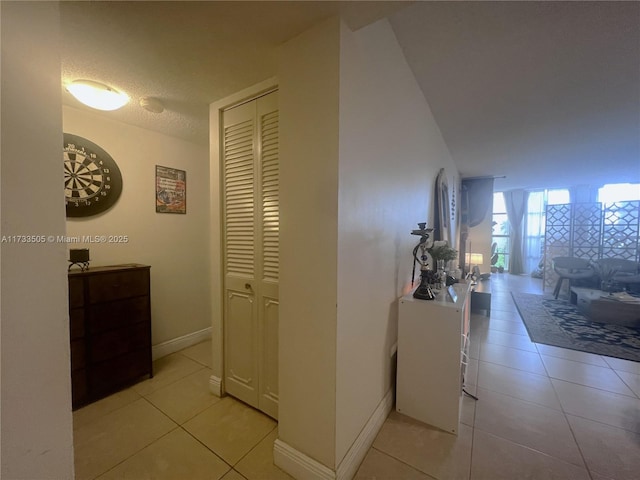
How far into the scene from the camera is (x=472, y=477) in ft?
3.91

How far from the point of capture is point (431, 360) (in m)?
1.52

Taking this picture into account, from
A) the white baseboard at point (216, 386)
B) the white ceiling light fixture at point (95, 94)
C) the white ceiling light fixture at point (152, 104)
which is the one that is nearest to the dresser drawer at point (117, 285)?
the white baseboard at point (216, 386)

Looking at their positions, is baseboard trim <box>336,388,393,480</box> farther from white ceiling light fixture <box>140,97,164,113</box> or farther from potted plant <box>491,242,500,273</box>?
potted plant <box>491,242,500,273</box>

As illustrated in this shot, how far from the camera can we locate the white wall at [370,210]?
1.11 metres

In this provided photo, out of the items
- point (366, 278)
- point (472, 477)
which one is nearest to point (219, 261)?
point (366, 278)

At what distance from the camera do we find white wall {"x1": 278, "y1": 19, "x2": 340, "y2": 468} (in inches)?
41.9

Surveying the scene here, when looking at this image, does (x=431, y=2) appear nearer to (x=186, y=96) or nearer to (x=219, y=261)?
(x=186, y=96)

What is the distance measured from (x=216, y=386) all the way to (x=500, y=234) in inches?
355

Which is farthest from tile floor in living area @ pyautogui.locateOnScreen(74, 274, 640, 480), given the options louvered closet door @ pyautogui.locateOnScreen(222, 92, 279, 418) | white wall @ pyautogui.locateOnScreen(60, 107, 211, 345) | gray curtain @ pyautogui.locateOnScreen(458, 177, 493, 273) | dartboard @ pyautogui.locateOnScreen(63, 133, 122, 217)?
gray curtain @ pyautogui.locateOnScreen(458, 177, 493, 273)

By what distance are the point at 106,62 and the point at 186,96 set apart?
45cm

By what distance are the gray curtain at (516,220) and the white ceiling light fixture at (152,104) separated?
883cm

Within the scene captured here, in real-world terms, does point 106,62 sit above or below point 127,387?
above

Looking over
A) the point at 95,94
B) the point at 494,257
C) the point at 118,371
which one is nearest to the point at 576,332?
the point at 118,371

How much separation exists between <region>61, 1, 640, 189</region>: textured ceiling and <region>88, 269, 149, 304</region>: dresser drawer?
1325 mm
